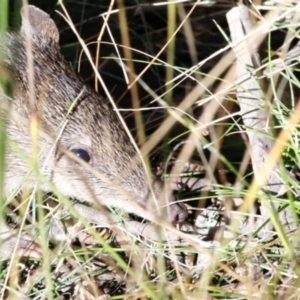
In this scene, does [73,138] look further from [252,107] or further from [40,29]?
[252,107]

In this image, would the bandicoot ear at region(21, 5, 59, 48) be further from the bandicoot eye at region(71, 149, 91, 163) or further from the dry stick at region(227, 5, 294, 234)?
the dry stick at region(227, 5, 294, 234)

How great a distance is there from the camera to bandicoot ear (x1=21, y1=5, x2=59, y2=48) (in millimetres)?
3574

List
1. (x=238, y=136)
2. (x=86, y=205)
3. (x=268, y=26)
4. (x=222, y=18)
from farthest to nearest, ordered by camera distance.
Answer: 1. (x=222, y=18)
2. (x=238, y=136)
3. (x=86, y=205)
4. (x=268, y=26)

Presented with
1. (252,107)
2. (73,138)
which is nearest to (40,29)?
(73,138)

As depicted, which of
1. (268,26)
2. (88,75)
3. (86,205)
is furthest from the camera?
(88,75)

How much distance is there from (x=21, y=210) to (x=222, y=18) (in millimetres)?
2234

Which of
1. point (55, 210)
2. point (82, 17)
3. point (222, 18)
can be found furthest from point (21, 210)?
point (222, 18)

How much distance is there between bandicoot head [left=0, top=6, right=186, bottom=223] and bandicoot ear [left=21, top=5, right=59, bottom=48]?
181 mm

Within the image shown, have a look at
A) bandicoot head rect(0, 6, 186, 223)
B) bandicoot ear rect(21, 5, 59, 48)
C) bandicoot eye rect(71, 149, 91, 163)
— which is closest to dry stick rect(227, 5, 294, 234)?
bandicoot head rect(0, 6, 186, 223)

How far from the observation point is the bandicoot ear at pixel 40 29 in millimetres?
3574

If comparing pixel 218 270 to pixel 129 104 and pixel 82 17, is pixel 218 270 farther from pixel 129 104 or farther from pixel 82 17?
pixel 82 17

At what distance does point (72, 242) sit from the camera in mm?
3428

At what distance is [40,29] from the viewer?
3623 mm

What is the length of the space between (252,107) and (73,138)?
0.81 meters
